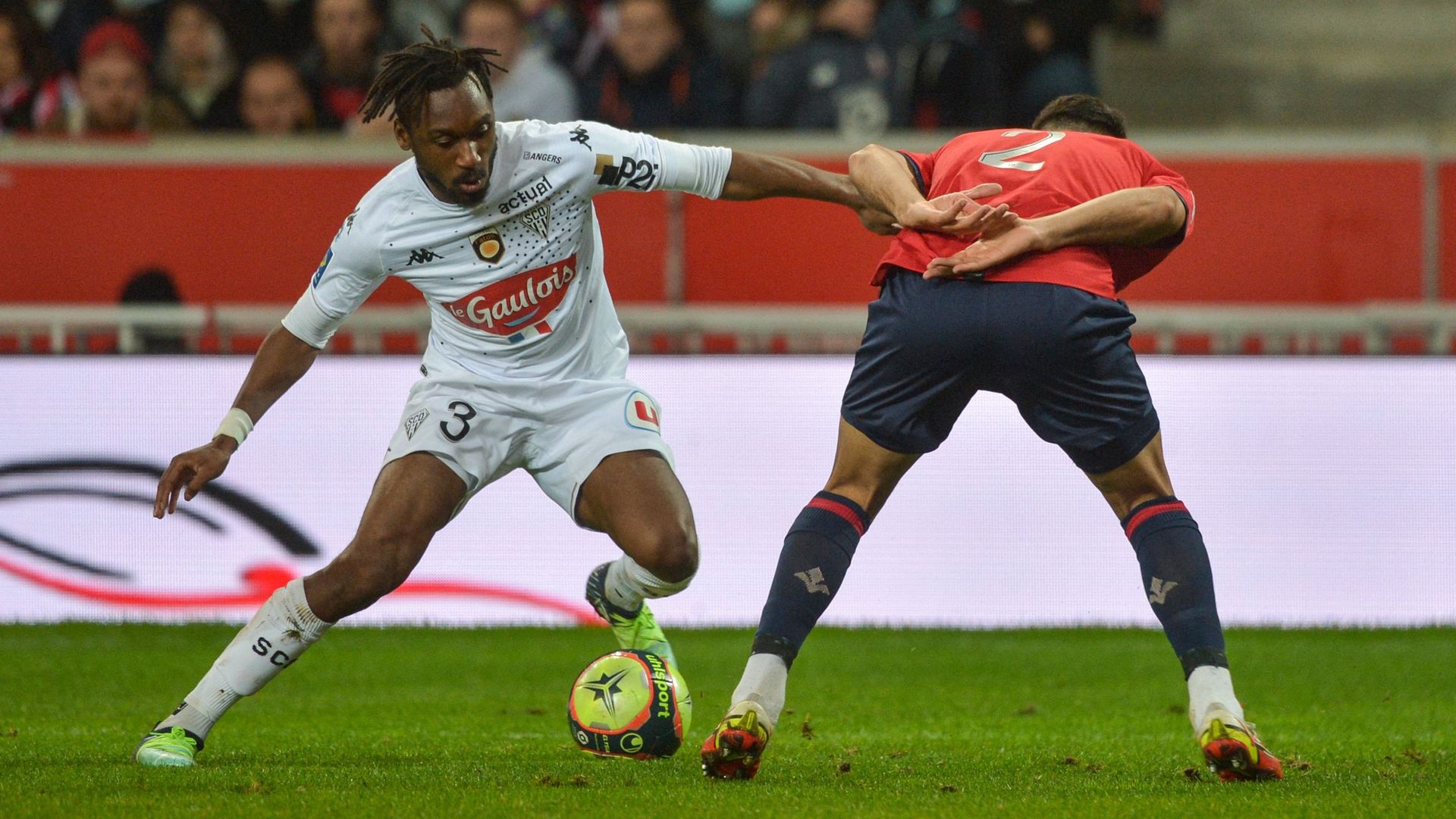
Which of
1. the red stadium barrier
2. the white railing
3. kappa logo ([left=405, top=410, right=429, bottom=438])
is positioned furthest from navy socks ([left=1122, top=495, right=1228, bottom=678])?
the red stadium barrier

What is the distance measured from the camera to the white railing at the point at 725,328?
8367 mm

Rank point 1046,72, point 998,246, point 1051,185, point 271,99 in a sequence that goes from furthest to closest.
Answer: point 1046,72 → point 271,99 → point 1051,185 → point 998,246

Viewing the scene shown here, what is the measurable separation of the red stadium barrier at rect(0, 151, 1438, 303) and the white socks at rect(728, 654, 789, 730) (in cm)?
546

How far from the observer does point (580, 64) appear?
11172 mm

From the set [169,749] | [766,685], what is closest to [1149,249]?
[766,685]

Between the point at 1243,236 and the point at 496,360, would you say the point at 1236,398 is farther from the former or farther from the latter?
the point at 496,360

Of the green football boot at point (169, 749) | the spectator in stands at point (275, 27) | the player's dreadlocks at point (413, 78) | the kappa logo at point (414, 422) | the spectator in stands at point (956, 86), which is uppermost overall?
the spectator in stands at point (275, 27)

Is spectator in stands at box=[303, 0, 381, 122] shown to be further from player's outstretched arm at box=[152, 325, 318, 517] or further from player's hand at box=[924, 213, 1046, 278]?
player's hand at box=[924, 213, 1046, 278]

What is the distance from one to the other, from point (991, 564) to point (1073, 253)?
3845mm

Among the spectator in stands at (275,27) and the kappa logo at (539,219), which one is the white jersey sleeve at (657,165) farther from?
the spectator in stands at (275,27)

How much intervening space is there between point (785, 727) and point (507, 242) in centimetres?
174

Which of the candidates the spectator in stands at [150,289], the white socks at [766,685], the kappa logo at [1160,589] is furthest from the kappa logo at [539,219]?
the spectator in stands at [150,289]

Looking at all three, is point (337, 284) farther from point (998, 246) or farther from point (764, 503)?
point (764, 503)

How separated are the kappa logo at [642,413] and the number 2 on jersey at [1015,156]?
1.31m
